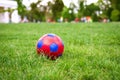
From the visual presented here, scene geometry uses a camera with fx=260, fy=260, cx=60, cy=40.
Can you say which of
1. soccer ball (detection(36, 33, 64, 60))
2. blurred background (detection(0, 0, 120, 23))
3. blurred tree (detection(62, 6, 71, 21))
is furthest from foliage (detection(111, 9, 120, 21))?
soccer ball (detection(36, 33, 64, 60))

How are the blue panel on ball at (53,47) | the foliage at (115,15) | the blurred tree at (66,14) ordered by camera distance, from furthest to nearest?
the blurred tree at (66,14)
the foliage at (115,15)
the blue panel on ball at (53,47)

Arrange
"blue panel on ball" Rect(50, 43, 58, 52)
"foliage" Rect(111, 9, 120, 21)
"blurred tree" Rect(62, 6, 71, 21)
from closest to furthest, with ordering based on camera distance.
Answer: "blue panel on ball" Rect(50, 43, 58, 52), "foliage" Rect(111, 9, 120, 21), "blurred tree" Rect(62, 6, 71, 21)

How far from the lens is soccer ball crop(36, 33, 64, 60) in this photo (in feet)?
15.3

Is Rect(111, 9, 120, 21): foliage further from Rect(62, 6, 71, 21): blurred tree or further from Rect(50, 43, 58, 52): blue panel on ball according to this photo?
Rect(50, 43, 58, 52): blue panel on ball

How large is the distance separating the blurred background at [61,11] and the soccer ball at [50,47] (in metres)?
39.1

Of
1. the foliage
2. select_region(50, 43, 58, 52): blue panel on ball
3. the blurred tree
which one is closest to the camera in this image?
select_region(50, 43, 58, 52): blue panel on ball

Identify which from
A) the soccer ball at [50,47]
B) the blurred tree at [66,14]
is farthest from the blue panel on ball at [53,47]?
the blurred tree at [66,14]

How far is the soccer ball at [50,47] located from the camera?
4.67 m

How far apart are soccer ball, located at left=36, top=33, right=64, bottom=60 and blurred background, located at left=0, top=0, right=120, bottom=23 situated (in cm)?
3905

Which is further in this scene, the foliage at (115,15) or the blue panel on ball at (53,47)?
the foliage at (115,15)

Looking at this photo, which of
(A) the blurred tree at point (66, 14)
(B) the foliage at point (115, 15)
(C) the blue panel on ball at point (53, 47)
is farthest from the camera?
(A) the blurred tree at point (66, 14)

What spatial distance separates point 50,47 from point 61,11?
48.6 m

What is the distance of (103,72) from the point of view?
12.8 feet

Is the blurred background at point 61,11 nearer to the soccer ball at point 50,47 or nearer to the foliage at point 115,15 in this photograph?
the foliage at point 115,15
